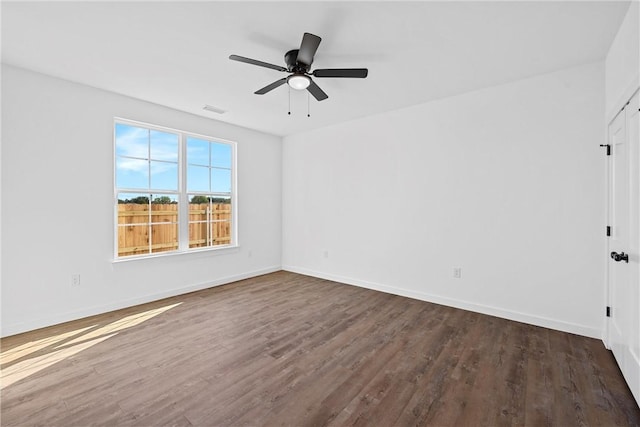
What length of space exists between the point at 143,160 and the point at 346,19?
10.8 feet

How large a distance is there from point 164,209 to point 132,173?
637mm

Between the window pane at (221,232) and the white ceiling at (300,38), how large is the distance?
2160 millimetres

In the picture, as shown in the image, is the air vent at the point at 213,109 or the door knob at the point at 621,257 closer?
the door knob at the point at 621,257

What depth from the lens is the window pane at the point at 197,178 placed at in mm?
4477

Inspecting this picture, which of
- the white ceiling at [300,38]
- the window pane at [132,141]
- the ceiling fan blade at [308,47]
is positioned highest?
the white ceiling at [300,38]

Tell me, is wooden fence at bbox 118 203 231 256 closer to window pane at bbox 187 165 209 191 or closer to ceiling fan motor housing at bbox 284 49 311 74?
window pane at bbox 187 165 209 191

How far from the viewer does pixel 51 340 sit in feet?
9.13

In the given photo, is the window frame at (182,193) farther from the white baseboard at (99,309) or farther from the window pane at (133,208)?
the white baseboard at (99,309)

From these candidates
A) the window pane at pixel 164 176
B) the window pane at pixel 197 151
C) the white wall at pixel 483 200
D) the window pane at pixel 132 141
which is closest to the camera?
the white wall at pixel 483 200

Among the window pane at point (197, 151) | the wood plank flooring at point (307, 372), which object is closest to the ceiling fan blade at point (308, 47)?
the wood plank flooring at point (307, 372)

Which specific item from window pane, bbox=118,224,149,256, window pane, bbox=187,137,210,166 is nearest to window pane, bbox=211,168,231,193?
window pane, bbox=187,137,210,166

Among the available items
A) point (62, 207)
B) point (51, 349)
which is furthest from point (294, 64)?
point (51, 349)

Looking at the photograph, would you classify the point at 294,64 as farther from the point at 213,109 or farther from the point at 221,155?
the point at 221,155

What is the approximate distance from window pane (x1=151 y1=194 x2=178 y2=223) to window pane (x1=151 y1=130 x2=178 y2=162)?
0.56 metres
